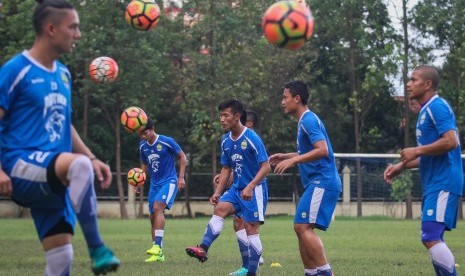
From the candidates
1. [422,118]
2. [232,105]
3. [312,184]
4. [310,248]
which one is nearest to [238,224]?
[232,105]

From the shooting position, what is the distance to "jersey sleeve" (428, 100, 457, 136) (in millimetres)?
8984

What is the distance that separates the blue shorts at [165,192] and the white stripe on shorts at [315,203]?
6956 mm

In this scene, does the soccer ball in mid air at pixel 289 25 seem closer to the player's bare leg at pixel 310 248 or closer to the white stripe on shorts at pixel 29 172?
the player's bare leg at pixel 310 248

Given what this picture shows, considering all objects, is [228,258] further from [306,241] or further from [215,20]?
[215,20]

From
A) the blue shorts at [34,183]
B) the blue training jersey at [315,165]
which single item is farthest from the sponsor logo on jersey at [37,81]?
the blue training jersey at [315,165]

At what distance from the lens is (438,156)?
913 cm

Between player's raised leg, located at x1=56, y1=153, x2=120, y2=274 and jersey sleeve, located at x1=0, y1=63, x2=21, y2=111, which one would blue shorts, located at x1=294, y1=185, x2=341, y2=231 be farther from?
jersey sleeve, located at x1=0, y1=63, x2=21, y2=111

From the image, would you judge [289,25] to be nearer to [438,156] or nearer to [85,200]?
[438,156]

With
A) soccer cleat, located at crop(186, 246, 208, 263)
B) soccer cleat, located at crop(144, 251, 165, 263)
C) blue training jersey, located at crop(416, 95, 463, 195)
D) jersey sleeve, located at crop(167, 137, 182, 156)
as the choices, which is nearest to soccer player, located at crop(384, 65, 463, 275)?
blue training jersey, located at crop(416, 95, 463, 195)

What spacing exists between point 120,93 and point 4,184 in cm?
3542

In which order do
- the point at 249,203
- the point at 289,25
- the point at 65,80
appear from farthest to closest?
the point at 249,203
the point at 289,25
the point at 65,80

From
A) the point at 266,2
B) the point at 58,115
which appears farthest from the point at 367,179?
the point at 58,115

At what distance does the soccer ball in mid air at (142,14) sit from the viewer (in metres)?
13.7

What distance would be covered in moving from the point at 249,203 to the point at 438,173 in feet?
15.4
